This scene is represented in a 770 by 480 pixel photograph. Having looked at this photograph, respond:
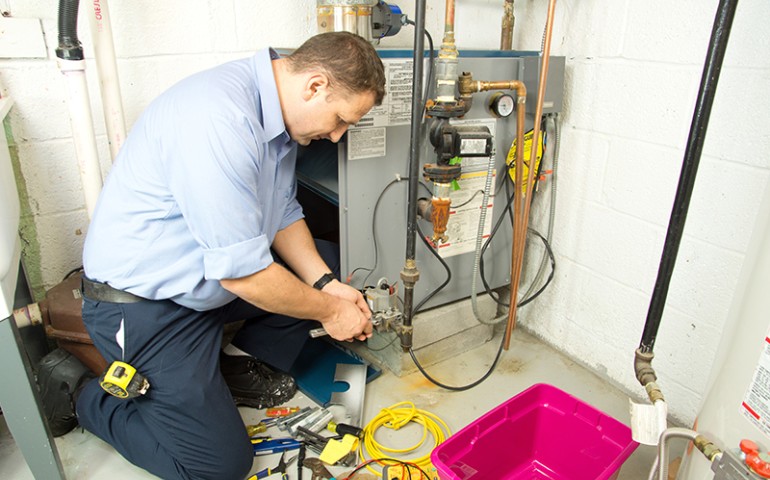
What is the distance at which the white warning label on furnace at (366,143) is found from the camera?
1.31 metres

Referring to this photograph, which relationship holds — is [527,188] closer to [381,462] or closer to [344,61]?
[344,61]

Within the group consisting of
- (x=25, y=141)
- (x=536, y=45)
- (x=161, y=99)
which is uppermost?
(x=536, y=45)

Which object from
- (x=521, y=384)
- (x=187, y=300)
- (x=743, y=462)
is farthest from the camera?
(x=521, y=384)

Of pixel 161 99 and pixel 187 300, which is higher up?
pixel 161 99

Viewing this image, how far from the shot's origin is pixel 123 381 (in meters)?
1.19

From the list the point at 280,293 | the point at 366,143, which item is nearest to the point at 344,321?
the point at 280,293

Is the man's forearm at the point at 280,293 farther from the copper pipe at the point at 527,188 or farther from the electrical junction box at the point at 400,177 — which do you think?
the copper pipe at the point at 527,188

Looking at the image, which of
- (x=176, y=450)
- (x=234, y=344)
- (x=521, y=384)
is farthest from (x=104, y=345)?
(x=521, y=384)

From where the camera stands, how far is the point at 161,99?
1140 millimetres

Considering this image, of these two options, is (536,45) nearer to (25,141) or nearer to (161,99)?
(161,99)

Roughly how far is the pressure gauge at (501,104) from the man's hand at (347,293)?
62 centimetres

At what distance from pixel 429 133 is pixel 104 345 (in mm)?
943

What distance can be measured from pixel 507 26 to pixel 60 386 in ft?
5.16

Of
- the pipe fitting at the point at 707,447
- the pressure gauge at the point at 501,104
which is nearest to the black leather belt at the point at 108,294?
the pressure gauge at the point at 501,104
